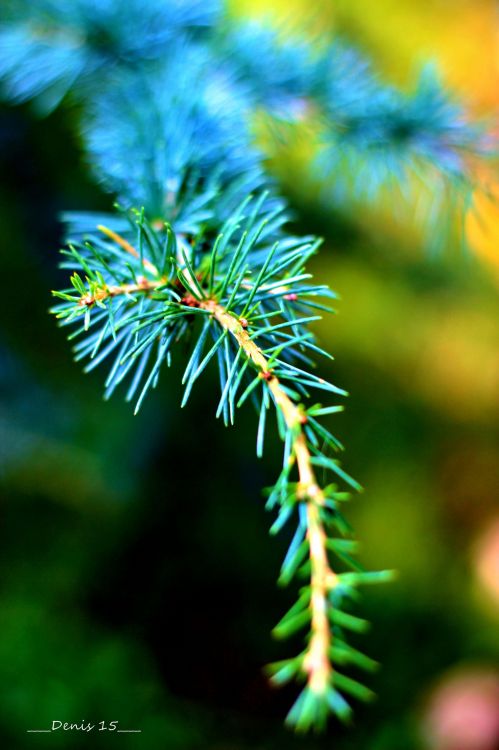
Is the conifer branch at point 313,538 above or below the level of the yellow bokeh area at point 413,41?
below

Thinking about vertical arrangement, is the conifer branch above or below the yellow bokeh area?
below

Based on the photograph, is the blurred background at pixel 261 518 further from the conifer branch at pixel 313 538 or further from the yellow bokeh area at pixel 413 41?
the conifer branch at pixel 313 538

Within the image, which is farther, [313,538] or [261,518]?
[261,518]

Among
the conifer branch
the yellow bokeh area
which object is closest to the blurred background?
the yellow bokeh area

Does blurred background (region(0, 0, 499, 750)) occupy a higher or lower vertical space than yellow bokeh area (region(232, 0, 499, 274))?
lower

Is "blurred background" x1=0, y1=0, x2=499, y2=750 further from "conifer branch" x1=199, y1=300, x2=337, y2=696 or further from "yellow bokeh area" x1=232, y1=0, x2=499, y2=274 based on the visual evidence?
"conifer branch" x1=199, y1=300, x2=337, y2=696

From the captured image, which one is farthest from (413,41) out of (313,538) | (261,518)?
(313,538)

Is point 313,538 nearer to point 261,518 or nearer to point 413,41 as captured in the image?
point 261,518

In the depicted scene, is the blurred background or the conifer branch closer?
the conifer branch

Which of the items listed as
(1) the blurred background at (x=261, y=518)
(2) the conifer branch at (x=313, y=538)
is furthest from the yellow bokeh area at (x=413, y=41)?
(2) the conifer branch at (x=313, y=538)

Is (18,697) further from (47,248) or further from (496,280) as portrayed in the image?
(496,280)
